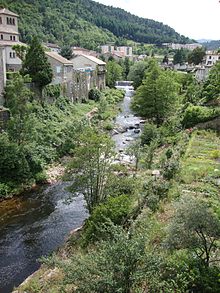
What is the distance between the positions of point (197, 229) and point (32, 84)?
3144 cm

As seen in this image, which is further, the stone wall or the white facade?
the white facade

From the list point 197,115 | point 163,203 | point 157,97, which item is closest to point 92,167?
point 163,203

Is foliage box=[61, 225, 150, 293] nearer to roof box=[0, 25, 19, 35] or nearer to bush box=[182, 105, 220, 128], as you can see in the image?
bush box=[182, 105, 220, 128]

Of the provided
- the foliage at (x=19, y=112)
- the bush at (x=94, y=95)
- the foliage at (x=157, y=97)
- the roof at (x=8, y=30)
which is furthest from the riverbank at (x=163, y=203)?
the bush at (x=94, y=95)

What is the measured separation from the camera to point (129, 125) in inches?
1857

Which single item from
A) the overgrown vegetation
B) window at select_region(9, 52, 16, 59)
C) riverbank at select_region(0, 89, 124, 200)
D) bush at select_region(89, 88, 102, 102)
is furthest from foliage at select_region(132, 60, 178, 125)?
bush at select_region(89, 88, 102, 102)

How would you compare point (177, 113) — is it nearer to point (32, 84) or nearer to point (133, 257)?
point (32, 84)

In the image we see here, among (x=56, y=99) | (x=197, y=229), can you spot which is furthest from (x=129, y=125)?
(x=197, y=229)

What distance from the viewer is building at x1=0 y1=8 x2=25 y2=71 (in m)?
42.6

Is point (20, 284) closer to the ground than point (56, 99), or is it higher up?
closer to the ground

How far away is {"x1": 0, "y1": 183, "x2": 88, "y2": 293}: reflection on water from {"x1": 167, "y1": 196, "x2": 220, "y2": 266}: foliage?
29.5 feet

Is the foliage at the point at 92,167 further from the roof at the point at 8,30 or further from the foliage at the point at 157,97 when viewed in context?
the roof at the point at 8,30

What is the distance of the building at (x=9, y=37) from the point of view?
4262cm

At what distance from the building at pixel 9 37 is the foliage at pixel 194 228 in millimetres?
37723
